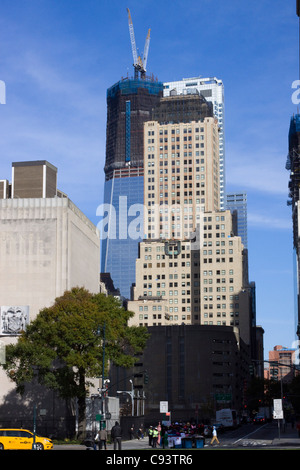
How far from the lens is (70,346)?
72.8 meters

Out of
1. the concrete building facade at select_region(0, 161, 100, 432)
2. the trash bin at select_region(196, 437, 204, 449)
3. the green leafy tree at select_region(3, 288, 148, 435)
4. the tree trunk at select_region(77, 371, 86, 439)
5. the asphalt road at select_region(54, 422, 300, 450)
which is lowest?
the asphalt road at select_region(54, 422, 300, 450)

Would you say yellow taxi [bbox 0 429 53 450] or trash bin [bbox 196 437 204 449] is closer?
yellow taxi [bbox 0 429 53 450]

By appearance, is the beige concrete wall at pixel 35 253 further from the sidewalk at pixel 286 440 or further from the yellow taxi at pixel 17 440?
the yellow taxi at pixel 17 440

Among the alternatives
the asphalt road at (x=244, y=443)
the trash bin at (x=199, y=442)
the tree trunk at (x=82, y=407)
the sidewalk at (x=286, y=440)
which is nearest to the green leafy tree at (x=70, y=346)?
the tree trunk at (x=82, y=407)

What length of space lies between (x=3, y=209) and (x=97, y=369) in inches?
1380

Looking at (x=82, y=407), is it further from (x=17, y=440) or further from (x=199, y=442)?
(x=17, y=440)

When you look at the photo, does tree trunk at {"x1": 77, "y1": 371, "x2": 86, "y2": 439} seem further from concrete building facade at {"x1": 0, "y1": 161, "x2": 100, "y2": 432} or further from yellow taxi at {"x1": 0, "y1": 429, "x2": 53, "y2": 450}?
yellow taxi at {"x1": 0, "y1": 429, "x2": 53, "y2": 450}

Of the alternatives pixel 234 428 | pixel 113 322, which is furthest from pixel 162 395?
pixel 113 322

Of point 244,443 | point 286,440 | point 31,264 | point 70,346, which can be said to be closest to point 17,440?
point 244,443

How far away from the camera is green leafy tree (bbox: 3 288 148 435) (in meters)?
71.6

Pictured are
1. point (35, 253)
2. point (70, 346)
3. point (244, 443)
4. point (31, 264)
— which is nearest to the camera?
point (244, 443)

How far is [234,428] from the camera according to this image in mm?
125812

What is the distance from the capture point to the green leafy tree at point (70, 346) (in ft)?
235

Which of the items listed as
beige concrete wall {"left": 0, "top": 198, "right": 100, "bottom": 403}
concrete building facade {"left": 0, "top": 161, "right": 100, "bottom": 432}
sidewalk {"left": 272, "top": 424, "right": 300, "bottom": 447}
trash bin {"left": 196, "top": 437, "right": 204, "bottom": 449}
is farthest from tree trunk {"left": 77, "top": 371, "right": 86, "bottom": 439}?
trash bin {"left": 196, "top": 437, "right": 204, "bottom": 449}
